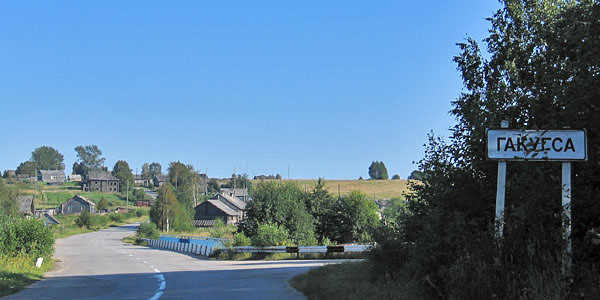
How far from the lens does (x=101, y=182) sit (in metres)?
191

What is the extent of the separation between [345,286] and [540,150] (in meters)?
6.75

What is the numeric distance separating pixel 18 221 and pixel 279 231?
14076 millimetres

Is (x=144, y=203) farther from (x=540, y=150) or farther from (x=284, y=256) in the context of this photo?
(x=540, y=150)

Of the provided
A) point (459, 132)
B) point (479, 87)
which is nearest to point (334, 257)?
point (479, 87)

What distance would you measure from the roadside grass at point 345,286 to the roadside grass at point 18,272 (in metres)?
7.78

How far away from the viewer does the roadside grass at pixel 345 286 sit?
11.3m

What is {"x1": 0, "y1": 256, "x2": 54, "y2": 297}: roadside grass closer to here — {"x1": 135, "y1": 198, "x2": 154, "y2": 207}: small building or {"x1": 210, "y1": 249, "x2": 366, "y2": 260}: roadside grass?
{"x1": 210, "y1": 249, "x2": 366, "y2": 260}: roadside grass

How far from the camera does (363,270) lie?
56.0 ft

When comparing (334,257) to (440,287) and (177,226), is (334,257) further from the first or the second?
(177,226)

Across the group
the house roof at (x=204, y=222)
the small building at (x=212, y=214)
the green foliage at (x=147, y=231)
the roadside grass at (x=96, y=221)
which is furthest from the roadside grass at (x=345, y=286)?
the roadside grass at (x=96, y=221)

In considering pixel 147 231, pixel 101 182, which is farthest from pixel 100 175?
pixel 147 231

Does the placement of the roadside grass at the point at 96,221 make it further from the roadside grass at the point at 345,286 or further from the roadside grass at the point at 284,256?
the roadside grass at the point at 345,286

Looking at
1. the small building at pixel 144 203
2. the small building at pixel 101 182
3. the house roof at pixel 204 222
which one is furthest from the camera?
the small building at pixel 101 182

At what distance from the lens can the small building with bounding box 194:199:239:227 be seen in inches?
4018
